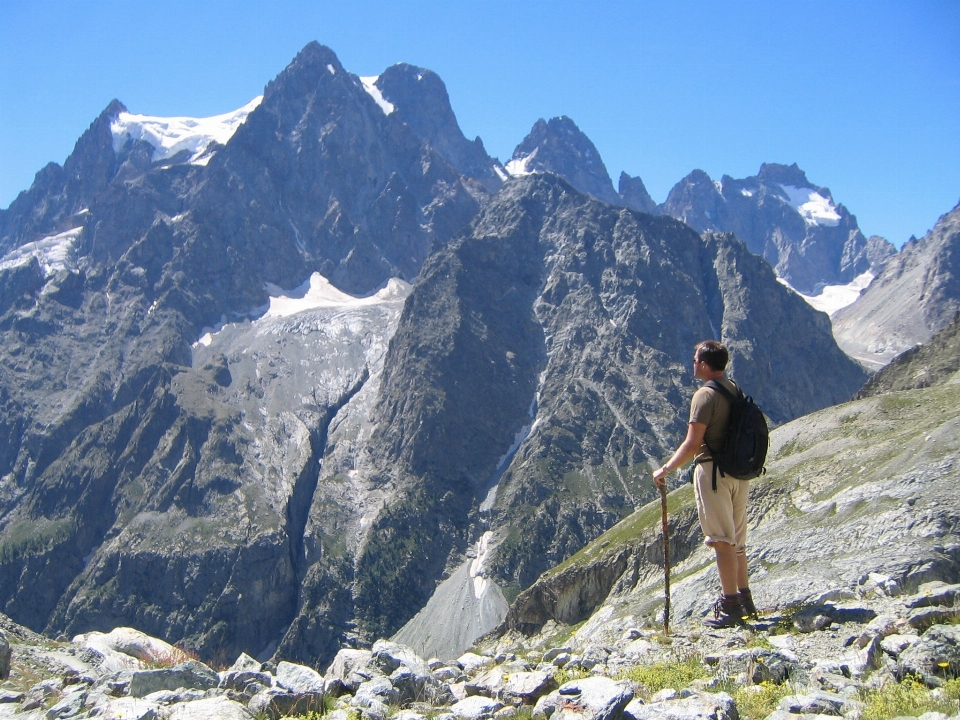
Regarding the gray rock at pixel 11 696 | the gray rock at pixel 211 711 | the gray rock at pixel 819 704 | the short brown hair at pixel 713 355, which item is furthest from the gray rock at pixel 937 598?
the gray rock at pixel 11 696

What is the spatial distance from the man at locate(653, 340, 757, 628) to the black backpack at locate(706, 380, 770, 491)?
0.34ft

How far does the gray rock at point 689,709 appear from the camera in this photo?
8.62 metres

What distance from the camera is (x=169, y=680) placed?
506 inches

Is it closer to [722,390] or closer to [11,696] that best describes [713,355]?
[722,390]

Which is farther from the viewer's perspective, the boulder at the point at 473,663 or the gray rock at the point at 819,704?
the boulder at the point at 473,663

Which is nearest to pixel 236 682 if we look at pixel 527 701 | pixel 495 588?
pixel 527 701

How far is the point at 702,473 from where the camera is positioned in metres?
13.2

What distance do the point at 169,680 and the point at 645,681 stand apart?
7569mm

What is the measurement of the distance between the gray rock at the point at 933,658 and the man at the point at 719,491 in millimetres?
3698

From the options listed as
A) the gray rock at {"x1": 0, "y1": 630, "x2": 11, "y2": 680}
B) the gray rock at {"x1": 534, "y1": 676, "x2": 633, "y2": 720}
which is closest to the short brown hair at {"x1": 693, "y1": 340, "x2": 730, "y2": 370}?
the gray rock at {"x1": 534, "y1": 676, "x2": 633, "y2": 720}

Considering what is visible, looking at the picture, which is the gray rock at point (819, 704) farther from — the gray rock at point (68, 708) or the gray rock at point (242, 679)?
the gray rock at point (68, 708)

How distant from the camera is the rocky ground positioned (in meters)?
9.02

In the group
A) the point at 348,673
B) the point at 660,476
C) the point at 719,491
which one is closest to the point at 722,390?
the point at 719,491

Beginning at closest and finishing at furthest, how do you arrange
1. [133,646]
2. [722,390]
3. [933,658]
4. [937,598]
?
[933,658]
[937,598]
[722,390]
[133,646]
